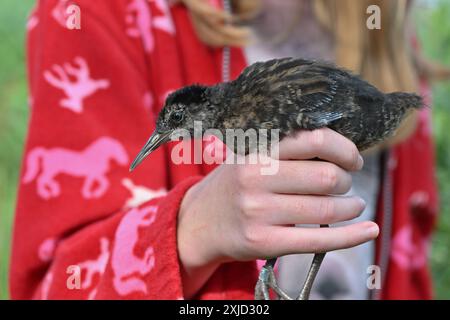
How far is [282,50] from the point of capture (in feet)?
5.51

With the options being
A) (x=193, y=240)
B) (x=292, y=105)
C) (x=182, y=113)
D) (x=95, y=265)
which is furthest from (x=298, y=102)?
(x=95, y=265)

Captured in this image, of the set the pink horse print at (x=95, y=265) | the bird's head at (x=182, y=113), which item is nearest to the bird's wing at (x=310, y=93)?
the bird's head at (x=182, y=113)

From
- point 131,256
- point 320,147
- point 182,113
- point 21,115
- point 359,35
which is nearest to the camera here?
point 320,147

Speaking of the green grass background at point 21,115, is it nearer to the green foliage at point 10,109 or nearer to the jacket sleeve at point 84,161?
the green foliage at point 10,109

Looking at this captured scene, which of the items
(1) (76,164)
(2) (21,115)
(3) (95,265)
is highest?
(2) (21,115)

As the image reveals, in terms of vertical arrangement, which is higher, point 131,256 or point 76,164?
point 76,164

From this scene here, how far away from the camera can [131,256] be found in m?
1.17

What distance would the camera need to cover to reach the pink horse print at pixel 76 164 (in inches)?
51.6

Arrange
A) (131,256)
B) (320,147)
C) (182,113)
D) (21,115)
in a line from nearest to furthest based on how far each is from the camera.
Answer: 1. (320,147)
2. (182,113)
3. (131,256)
4. (21,115)

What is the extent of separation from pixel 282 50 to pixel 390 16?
1.04 feet

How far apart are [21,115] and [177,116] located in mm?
2044

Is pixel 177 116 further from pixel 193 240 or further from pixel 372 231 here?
pixel 372 231

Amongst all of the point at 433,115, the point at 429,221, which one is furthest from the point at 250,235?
the point at 433,115

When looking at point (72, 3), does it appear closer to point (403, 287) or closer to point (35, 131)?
point (35, 131)
